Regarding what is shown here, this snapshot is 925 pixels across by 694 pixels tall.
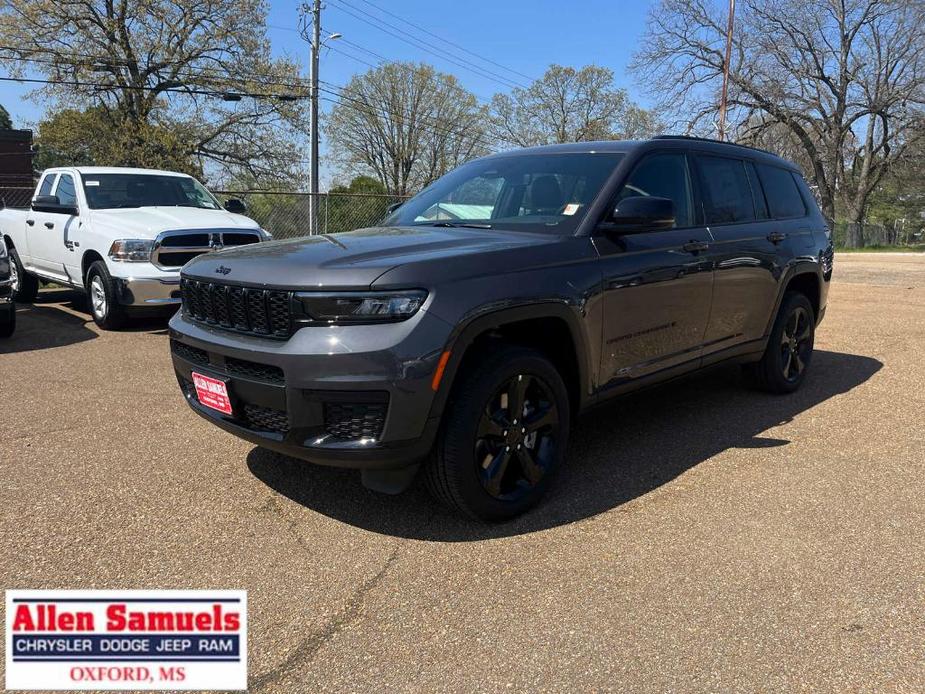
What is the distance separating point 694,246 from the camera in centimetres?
425

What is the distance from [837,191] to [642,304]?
4824 cm

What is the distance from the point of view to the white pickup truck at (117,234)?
7.73 meters

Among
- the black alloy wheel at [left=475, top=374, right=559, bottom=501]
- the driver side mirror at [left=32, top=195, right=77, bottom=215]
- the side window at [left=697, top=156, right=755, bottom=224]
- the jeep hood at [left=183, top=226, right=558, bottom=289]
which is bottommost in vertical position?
the black alloy wheel at [left=475, top=374, right=559, bottom=501]

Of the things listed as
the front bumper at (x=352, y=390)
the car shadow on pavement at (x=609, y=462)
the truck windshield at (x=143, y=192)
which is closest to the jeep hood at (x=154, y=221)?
the truck windshield at (x=143, y=192)

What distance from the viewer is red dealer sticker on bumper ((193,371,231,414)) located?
126 inches

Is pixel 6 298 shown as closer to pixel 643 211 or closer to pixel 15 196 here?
pixel 643 211

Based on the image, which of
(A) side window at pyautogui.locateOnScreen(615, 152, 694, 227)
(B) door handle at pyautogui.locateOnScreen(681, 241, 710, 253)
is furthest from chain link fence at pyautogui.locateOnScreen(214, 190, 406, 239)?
(B) door handle at pyautogui.locateOnScreen(681, 241, 710, 253)

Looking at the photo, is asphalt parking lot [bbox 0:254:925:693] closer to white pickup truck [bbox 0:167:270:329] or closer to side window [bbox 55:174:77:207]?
white pickup truck [bbox 0:167:270:329]

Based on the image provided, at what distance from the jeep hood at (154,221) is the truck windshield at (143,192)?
0.92ft

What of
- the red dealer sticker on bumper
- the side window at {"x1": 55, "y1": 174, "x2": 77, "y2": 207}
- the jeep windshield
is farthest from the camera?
the side window at {"x1": 55, "y1": 174, "x2": 77, "y2": 207}

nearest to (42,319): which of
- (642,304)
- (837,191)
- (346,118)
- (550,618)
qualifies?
(642,304)

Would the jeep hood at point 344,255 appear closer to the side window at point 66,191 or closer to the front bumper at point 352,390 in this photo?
the front bumper at point 352,390

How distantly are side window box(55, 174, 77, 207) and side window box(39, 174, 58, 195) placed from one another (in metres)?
0.22

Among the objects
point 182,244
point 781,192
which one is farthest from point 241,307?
point 182,244
